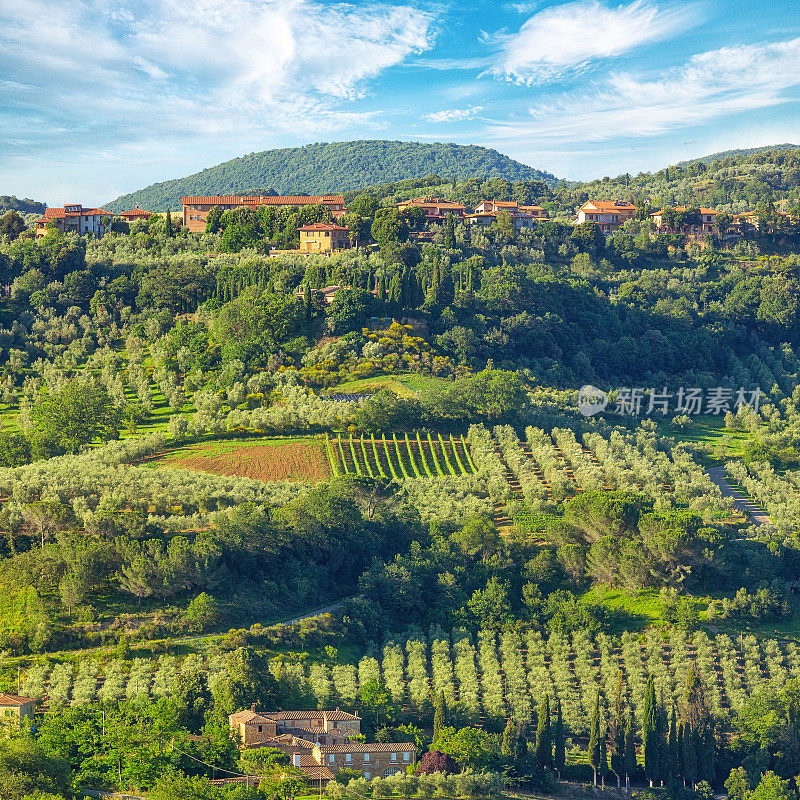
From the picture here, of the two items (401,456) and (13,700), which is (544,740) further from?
(401,456)

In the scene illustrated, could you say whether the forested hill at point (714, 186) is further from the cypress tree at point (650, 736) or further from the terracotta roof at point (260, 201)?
the cypress tree at point (650, 736)

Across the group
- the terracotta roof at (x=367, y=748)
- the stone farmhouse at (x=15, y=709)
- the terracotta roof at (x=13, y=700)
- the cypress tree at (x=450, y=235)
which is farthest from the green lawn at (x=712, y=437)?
the stone farmhouse at (x=15, y=709)

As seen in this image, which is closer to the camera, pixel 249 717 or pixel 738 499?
pixel 249 717

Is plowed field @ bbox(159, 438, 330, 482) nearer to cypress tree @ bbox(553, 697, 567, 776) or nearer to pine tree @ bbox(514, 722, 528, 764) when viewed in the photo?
pine tree @ bbox(514, 722, 528, 764)

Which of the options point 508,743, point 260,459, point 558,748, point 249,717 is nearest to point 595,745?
point 558,748

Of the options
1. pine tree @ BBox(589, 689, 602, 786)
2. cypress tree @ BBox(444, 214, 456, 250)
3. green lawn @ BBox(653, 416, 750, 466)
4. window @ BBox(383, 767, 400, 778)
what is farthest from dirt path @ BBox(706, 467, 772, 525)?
cypress tree @ BBox(444, 214, 456, 250)

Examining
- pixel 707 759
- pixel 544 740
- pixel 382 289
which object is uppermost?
pixel 382 289

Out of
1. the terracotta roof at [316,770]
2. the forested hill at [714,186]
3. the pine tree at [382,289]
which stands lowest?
the terracotta roof at [316,770]
